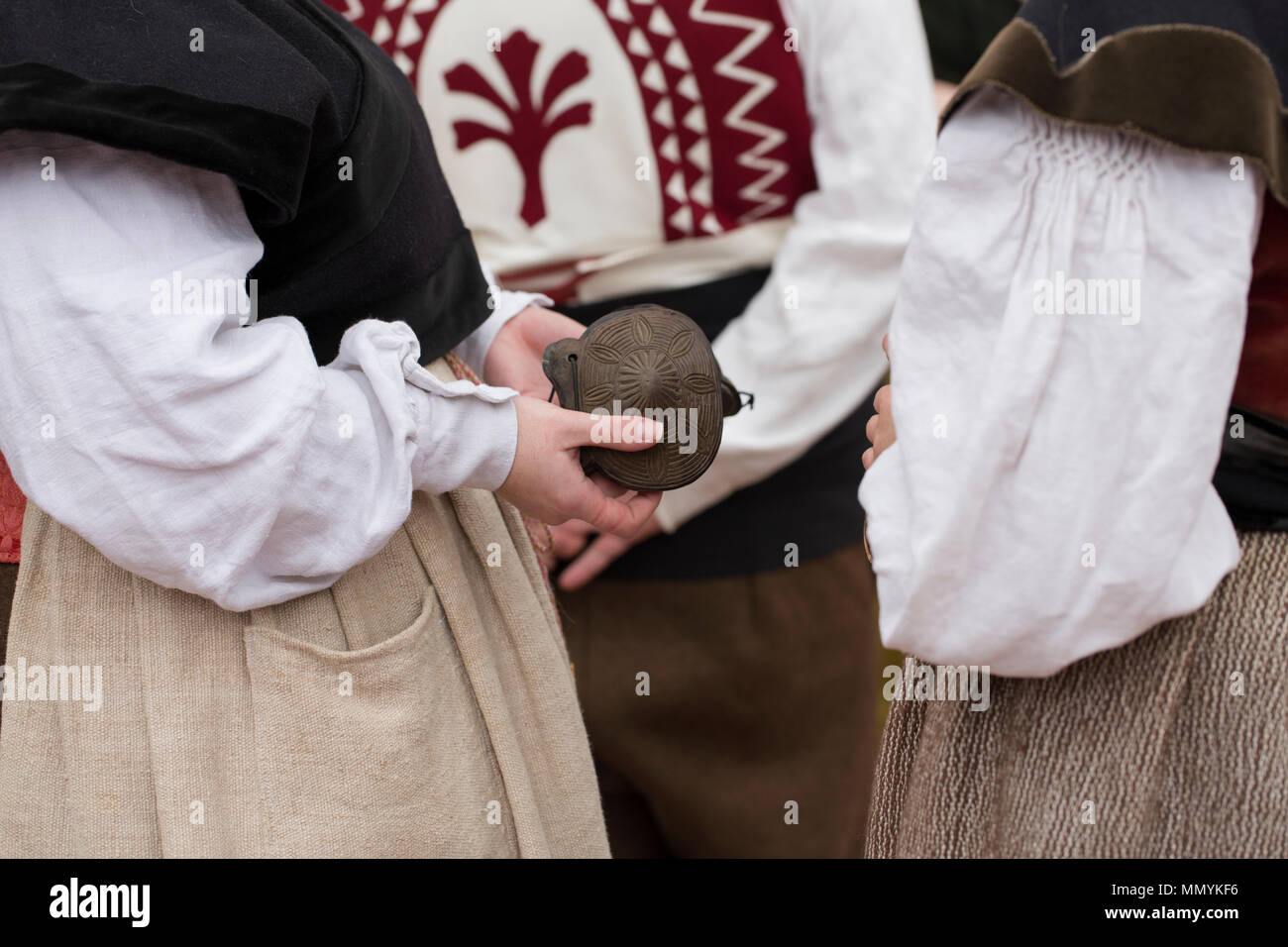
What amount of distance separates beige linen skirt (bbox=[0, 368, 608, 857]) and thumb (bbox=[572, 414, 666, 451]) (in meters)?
0.18

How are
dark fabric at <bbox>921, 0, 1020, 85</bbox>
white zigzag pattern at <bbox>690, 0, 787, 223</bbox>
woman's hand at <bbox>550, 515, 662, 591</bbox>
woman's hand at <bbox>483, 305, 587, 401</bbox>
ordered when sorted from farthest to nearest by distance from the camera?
dark fabric at <bbox>921, 0, 1020, 85</bbox>, woman's hand at <bbox>550, 515, 662, 591</bbox>, white zigzag pattern at <bbox>690, 0, 787, 223</bbox>, woman's hand at <bbox>483, 305, 587, 401</bbox>

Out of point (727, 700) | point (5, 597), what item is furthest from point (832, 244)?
point (5, 597)

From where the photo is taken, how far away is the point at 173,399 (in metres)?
0.80

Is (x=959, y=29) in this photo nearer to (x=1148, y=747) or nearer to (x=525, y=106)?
(x=525, y=106)

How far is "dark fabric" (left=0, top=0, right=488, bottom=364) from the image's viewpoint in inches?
30.1

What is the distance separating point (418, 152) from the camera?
3.41ft

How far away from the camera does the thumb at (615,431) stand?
3.22 ft

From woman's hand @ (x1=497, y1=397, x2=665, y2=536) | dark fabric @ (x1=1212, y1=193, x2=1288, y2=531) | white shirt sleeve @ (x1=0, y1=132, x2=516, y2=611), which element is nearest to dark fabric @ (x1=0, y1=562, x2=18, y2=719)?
white shirt sleeve @ (x1=0, y1=132, x2=516, y2=611)

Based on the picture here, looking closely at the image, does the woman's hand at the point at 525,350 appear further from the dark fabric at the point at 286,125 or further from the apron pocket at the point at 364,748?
the apron pocket at the point at 364,748

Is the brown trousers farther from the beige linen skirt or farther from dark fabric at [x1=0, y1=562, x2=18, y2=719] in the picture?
dark fabric at [x1=0, y1=562, x2=18, y2=719]

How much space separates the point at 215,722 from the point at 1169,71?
0.80 m
